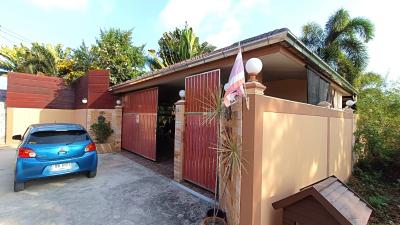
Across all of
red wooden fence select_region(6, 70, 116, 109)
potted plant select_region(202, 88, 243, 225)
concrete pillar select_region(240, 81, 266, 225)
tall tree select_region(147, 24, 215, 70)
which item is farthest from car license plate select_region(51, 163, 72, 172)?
tall tree select_region(147, 24, 215, 70)

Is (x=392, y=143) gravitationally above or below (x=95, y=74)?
below

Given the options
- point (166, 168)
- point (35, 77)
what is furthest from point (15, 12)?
point (166, 168)

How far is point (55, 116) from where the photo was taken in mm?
14211

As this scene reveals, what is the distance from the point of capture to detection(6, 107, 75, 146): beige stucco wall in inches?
504

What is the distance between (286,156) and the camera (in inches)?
143

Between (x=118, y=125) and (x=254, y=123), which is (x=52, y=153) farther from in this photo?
(x=118, y=125)

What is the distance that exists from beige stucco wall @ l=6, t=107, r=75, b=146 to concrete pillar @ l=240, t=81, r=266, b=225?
Answer: 15037mm

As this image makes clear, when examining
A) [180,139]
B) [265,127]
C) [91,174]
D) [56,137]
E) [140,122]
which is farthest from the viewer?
[140,122]

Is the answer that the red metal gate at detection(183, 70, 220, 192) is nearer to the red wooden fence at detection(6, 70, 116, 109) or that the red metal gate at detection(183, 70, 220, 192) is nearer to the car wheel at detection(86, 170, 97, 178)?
the car wheel at detection(86, 170, 97, 178)

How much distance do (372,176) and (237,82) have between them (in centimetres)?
797

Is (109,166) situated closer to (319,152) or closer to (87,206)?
(87,206)

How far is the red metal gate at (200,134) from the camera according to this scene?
17.7 feet

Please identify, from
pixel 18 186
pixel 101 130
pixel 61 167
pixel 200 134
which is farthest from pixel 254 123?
pixel 101 130

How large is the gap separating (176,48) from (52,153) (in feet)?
50.6
